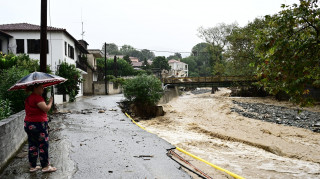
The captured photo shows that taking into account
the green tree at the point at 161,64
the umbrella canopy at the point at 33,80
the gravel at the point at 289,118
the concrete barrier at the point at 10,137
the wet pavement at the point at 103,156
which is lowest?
the gravel at the point at 289,118

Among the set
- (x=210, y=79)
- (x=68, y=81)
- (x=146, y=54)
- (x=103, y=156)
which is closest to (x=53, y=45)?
(x=68, y=81)

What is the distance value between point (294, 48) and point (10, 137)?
7551 mm

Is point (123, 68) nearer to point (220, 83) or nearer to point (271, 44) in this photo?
point (220, 83)

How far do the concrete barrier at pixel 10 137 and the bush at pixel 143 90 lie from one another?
13349 millimetres

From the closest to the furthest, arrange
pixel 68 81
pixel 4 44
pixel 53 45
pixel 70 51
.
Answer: pixel 68 81 < pixel 4 44 < pixel 53 45 < pixel 70 51

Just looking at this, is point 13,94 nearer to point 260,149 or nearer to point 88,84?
point 260,149

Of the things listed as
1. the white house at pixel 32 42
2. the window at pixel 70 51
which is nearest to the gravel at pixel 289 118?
the white house at pixel 32 42

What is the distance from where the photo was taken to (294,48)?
6.75m

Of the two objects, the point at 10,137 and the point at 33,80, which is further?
the point at 10,137

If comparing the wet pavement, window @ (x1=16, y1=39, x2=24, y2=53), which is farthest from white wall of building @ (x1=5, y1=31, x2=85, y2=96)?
the wet pavement

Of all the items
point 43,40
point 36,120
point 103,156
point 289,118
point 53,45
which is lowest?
point 289,118

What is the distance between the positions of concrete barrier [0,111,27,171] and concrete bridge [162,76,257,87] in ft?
105

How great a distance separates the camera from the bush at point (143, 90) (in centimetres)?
2020

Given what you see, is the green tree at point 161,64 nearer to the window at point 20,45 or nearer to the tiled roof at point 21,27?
the tiled roof at point 21,27
